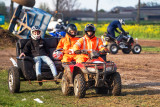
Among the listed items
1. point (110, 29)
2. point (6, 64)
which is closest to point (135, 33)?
point (110, 29)

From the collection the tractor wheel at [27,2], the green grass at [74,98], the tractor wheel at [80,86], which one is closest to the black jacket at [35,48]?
the green grass at [74,98]

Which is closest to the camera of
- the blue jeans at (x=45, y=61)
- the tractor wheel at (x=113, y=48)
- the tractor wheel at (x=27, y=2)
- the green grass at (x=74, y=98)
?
the green grass at (x=74, y=98)

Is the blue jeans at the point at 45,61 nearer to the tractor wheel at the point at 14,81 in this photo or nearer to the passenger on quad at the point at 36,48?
the passenger on quad at the point at 36,48

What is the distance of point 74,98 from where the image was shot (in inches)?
349

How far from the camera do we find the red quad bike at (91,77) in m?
8.57

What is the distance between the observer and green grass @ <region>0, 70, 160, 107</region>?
8039 millimetres

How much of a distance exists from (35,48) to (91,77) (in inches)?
94.9

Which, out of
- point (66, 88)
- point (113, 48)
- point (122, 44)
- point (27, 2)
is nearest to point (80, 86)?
point (66, 88)

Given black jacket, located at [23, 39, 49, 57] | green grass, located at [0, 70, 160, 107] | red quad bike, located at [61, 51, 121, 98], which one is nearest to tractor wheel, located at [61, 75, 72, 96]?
red quad bike, located at [61, 51, 121, 98]

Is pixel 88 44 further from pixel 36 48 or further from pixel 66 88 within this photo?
pixel 36 48

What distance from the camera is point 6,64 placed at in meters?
16.7

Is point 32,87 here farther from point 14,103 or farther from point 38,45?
point 14,103

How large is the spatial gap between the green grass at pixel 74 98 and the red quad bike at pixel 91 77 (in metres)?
0.22

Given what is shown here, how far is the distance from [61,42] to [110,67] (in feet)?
8.09
